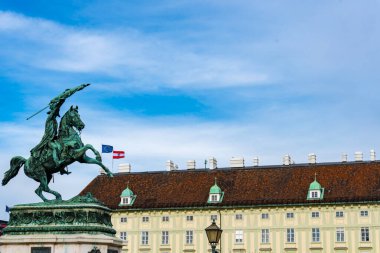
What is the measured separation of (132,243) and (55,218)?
209 ft

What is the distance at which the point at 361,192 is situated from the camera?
8925 centimetres

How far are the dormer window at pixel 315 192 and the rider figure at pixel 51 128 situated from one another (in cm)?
5901

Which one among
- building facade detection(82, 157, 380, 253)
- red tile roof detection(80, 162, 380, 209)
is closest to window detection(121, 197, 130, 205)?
building facade detection(82, 157, 380, 253)

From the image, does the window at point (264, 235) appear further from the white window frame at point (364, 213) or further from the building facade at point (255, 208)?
the white window frame at point (364, 213)

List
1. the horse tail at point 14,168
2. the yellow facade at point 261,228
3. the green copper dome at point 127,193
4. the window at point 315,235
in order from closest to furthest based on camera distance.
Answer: the horse tail at point 14,168
the yellow facade at point 261,228
the window at point 315,235
the green copper dome at point 127,193

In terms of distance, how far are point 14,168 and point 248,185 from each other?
202ft

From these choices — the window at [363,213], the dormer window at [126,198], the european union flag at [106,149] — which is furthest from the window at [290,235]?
the european union flag at [106,149]

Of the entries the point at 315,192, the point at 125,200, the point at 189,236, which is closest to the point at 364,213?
the point at 315,192

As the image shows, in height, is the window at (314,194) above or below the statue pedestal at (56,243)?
above

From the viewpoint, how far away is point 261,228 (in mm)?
92312

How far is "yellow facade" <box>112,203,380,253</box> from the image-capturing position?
88.8 m

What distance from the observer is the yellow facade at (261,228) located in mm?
88812

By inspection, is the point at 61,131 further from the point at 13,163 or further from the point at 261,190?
the point at 261,190

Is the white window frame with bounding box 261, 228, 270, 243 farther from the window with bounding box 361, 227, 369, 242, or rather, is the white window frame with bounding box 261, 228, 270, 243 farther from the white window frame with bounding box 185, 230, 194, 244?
the window with bounding box 361, 227, 369, 242
